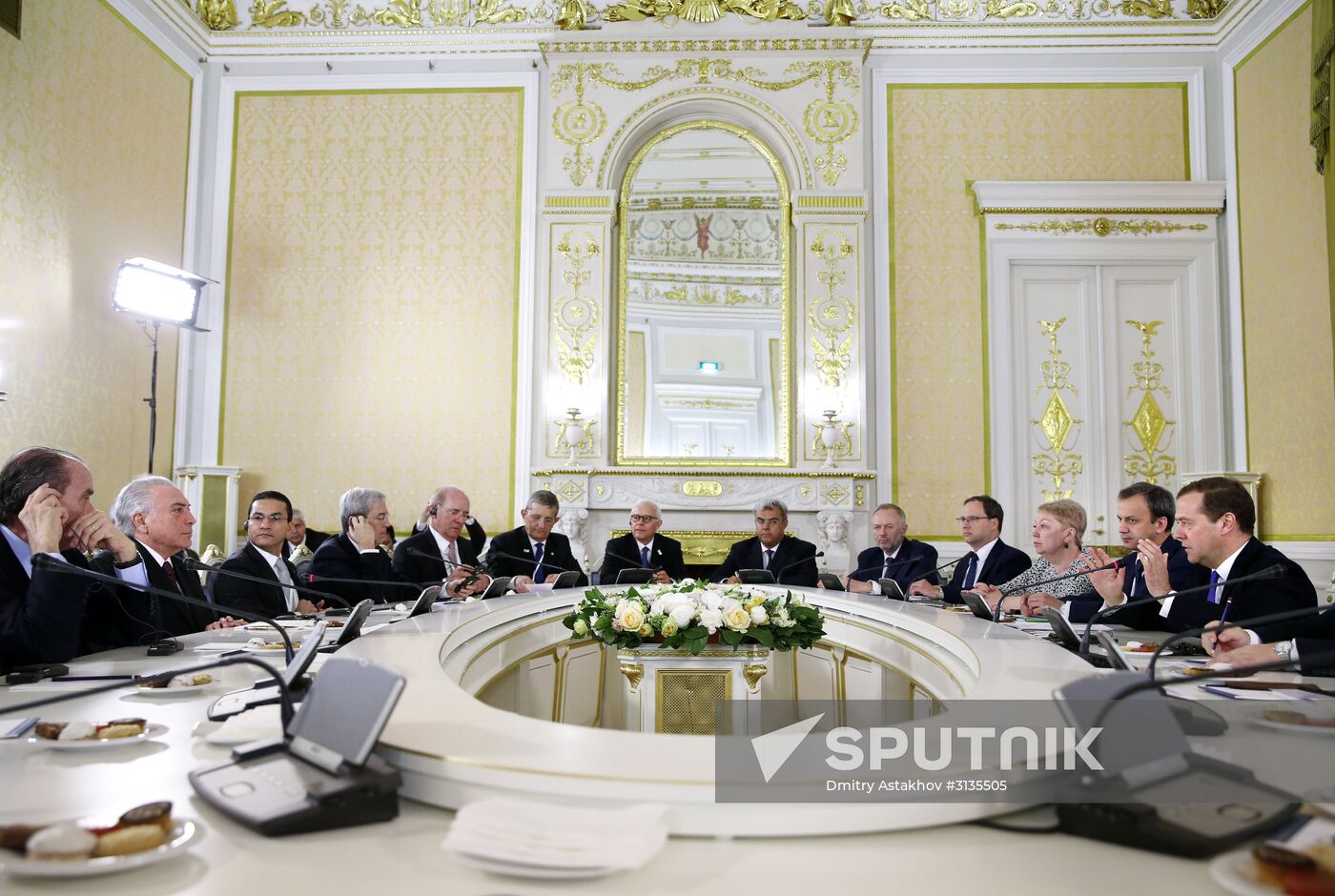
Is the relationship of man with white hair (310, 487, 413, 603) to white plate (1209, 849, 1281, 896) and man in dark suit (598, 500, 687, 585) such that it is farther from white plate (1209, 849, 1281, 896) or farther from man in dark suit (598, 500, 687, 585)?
white plate (1209, 849, 1281, 896)

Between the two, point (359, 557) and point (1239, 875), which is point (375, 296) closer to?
point (359, 557)

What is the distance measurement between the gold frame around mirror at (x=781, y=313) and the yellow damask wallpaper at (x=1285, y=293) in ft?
10.2

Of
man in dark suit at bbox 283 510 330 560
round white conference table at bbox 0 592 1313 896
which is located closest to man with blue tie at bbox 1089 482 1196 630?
round white conference table at bbox 0 592 1313 896

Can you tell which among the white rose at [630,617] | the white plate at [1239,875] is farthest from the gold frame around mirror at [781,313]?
the white plate at [1239,875]

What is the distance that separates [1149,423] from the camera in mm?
6566

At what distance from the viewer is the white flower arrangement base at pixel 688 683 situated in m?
3.20

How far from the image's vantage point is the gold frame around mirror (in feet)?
21.6

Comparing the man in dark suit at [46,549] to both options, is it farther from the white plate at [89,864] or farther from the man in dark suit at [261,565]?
the white plate at [89,864]

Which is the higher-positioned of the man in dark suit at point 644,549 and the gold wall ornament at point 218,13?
the gold wall ornament at point 218,13

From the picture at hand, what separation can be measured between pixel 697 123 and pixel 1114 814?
6.48 metres

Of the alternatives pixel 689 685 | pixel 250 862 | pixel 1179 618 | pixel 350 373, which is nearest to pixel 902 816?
pixel 250 862

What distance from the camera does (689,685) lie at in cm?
325

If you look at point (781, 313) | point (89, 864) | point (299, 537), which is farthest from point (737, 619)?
point (781, 313)

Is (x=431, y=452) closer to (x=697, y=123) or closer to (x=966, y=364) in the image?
(x=697, y=123)
